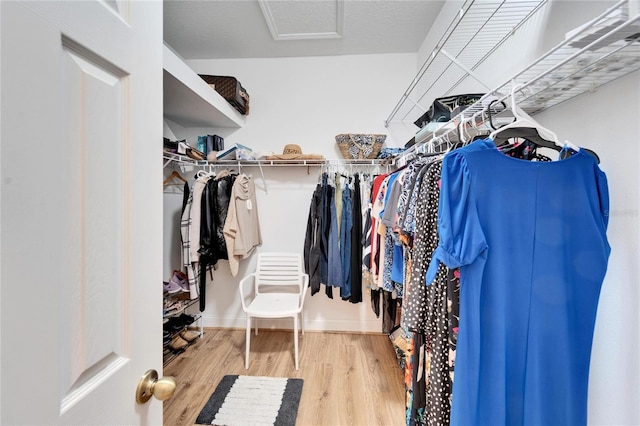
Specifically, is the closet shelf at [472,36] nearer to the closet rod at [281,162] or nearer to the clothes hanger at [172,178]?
the closet rod at [281,162]

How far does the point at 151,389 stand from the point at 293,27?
2.52 meters

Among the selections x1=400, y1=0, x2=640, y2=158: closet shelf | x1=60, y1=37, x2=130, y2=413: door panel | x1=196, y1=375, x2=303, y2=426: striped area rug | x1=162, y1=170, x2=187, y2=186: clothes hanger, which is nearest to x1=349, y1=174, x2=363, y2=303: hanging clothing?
x1=196, y1=375, x2=303, y2=426: striped area rug

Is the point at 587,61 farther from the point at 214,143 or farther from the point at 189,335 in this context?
the point at 189,335

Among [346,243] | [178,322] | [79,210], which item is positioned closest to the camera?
[79,210]

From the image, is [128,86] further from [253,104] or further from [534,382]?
[253,104]

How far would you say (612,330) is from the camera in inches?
32.4

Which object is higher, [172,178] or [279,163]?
[279,163]

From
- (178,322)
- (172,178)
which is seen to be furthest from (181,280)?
(172,178)

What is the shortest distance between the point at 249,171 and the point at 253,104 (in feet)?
2.30

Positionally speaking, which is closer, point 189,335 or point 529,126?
point 529,126

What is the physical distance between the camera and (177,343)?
2188mm

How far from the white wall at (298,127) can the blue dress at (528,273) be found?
186 centimetres

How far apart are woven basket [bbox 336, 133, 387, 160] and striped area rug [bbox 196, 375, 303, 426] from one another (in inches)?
74.5

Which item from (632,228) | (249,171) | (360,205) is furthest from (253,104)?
(632,228)
